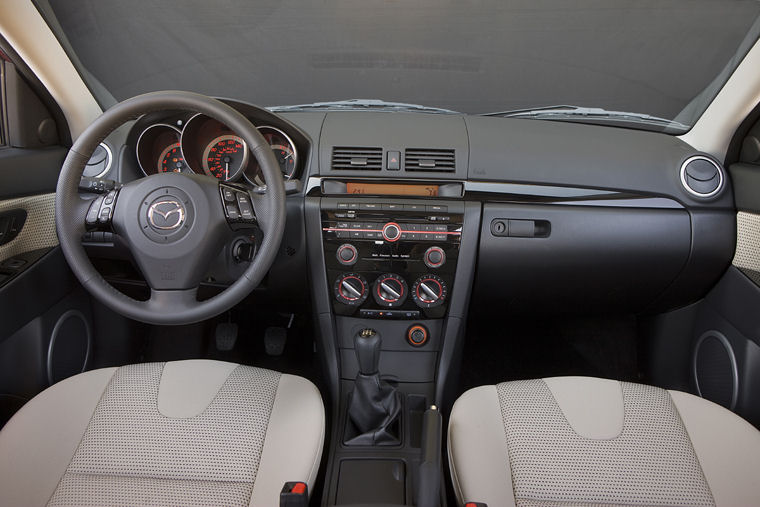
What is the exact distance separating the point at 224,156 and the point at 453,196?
745 mm

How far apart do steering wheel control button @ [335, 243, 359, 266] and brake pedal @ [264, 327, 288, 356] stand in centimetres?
82

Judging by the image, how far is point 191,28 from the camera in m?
2.57

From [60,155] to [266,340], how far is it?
3.59 ft

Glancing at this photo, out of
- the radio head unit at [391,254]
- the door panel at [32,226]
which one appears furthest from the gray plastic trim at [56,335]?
the radio head unit at [391,254]

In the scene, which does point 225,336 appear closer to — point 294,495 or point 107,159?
point 107,159

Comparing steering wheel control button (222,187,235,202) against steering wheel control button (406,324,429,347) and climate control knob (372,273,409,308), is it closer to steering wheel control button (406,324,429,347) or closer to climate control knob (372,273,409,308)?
climate control knob (372,273,409,308)

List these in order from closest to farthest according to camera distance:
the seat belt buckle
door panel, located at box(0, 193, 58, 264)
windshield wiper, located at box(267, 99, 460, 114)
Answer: the seat belt buckle
door panel, located at box(0, 193, 58, 264)
windshield wiper, located at box(267, 99, 460, 114)

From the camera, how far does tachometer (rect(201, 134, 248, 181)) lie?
1.63 meters

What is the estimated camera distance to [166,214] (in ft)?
4.45

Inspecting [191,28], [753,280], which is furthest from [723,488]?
[191,28]

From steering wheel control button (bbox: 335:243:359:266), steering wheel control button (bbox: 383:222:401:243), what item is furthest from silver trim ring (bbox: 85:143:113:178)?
steering wheel control button (bbox: 383:222:401:243)

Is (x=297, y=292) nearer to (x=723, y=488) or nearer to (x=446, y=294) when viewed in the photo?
(x=446, y=294)

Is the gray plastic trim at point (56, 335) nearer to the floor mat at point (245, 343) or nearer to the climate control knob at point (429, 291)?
the floor mat at point (245, 343)

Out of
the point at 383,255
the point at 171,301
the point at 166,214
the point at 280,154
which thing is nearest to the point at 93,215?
the point at 166,214
